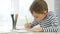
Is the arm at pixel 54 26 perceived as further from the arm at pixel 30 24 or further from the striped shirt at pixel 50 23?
the arm at pixel 30 24

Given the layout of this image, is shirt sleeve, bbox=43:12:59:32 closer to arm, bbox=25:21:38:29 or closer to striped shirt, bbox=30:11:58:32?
striped shirt, bbox=30:11:58:32

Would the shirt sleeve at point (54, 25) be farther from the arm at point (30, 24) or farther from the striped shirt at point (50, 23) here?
the arm at point (30, 24)

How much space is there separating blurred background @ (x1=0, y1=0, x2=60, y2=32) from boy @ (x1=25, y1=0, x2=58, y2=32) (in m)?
0.03

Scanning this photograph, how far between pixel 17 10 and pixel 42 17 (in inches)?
7.2

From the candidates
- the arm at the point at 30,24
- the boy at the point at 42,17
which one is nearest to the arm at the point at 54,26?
the boy at the point at 42,17

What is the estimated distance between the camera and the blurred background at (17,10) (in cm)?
86

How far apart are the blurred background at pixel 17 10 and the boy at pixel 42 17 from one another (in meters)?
0.03

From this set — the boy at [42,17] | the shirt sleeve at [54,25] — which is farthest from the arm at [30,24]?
the shirt sleeve at [54,25]

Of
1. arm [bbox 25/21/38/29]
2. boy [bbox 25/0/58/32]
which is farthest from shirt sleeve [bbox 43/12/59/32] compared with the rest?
arm [bbox 25/21/38/29]

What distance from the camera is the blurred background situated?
0.86m

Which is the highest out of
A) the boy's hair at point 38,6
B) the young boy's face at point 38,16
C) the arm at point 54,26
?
the boy's hair at point 38,6

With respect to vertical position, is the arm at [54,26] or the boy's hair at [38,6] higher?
the boy's hair at [38,6]

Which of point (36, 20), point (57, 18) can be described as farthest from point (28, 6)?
point (57, 18)

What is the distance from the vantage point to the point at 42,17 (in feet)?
2.74
